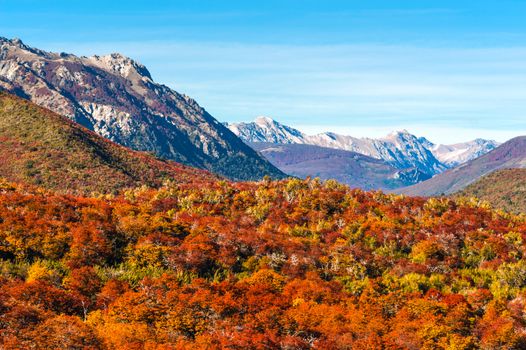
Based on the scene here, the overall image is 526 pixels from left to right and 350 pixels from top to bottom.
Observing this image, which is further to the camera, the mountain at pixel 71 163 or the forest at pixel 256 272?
the mountain at pixel 71 163

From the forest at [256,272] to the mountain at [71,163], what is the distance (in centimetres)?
4036

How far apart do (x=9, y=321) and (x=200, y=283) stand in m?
27.6

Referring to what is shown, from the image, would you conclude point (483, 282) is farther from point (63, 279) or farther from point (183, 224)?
point (63, 279)

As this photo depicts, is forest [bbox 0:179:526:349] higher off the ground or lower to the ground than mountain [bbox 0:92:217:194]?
lower

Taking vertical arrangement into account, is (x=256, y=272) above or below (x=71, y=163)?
below

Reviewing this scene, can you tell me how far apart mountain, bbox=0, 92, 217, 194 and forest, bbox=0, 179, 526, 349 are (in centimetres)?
4036

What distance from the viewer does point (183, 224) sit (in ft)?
328

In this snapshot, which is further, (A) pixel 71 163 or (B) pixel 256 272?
(A) pixel 71 163

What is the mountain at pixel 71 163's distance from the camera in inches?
6358

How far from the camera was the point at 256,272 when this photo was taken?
280ft

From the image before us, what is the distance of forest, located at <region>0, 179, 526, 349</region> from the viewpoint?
203ft

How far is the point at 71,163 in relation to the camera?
17188cm

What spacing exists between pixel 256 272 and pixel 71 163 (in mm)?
104067

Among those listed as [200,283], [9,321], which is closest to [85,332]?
[9,321]
